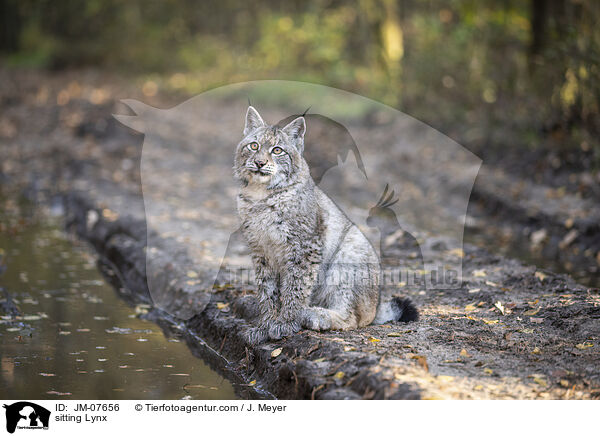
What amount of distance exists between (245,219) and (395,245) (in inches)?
208

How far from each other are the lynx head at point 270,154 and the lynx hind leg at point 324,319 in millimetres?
1290

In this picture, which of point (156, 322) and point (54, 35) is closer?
point (156, 322)

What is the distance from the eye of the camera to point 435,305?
8.59 metres

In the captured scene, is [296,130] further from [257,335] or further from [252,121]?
[257,335]

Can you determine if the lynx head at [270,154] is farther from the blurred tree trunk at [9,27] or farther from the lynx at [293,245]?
the blurred tree trunk at [9,27]

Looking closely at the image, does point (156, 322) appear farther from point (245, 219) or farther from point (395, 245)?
point (395, 245)

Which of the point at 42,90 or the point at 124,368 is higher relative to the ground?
the point at 42,90

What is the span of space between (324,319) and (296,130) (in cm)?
189

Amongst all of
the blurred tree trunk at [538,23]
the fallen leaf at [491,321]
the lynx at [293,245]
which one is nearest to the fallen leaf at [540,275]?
the fallen leaf at [491,321]

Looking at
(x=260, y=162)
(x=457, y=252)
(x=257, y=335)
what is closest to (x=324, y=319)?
(x=257, y=335)

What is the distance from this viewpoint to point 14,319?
876 centimetres

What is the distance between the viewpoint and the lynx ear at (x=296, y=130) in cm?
682
